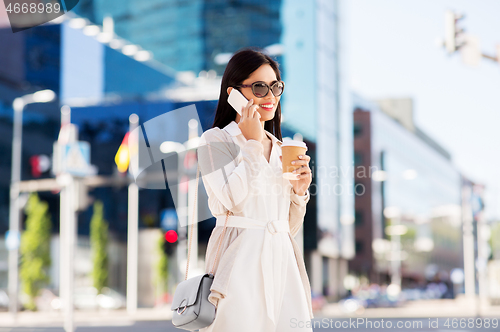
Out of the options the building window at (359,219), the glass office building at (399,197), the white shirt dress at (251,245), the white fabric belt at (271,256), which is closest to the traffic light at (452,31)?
the white shirt dress at (251,245)

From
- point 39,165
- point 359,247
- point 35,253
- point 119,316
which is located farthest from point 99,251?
point 359,247

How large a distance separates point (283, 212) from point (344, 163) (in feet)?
141

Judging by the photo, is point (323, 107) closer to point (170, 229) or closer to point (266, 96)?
point (170, 229)

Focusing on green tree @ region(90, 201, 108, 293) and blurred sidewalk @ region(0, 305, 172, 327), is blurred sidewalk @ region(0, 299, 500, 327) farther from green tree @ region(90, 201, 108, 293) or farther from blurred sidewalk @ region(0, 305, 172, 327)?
green tree @ region(90, 201, 108, 293)

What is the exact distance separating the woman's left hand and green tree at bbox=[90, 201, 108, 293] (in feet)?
121

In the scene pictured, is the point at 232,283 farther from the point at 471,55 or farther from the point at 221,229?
the point at 471,55

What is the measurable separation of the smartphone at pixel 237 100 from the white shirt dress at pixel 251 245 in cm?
15

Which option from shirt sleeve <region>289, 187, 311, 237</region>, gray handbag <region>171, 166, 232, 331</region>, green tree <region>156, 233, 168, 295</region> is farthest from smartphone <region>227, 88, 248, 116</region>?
green tree <region>156, 233, 168, 295</region>

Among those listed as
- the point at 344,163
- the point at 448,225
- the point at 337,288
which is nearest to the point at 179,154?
the point at 344,163

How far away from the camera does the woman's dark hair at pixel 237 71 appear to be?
294 centimetres

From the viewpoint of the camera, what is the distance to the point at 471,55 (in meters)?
11.3

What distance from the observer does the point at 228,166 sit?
2.77m

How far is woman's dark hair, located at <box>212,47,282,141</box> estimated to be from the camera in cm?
294

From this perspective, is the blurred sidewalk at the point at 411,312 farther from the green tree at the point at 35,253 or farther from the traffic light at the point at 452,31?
the traffic light at the point at 452,31
